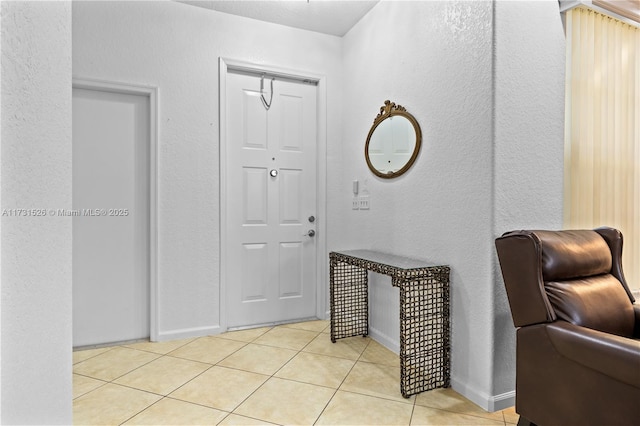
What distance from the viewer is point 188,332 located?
2.86 metres

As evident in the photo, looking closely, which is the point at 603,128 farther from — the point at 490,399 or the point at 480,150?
the point at 490,399

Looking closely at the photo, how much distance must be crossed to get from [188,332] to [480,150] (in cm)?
243

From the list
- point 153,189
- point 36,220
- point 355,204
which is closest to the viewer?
point 36,220

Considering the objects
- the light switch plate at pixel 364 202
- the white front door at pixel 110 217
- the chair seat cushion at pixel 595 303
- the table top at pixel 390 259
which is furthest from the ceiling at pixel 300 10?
the chair seat cushion at pixel 595 303

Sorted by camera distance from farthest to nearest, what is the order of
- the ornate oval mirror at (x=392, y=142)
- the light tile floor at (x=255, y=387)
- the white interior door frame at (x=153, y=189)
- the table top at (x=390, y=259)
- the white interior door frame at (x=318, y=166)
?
the white interior door frame at (x=318, y=166) → the white interior door frame at (x=153, y=189) → the ornate oval mirror at (x=392, y=142) → the table top at (x=390, y=259) → the light tile floor at (x=255, y=387)

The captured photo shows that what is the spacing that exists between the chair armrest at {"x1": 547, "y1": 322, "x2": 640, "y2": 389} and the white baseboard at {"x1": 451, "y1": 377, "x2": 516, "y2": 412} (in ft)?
1.92

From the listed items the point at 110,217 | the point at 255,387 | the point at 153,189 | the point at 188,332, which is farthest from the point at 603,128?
the point at 110,217

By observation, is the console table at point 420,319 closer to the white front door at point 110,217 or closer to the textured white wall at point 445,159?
the textured white wall at point 445,159

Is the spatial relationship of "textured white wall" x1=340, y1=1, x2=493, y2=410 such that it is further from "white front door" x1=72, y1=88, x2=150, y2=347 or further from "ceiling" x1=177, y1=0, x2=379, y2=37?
"white front door" x1=72, y1=88, x2=150, y2=347

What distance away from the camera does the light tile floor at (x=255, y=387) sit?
5.90 ft

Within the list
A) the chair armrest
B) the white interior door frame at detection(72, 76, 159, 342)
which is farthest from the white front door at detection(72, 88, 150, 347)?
→ the chair armrest

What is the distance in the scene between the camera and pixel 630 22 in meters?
2.35

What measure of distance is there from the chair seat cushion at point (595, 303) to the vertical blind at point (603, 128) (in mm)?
561

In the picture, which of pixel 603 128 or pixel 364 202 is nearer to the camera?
pixel 603 128
